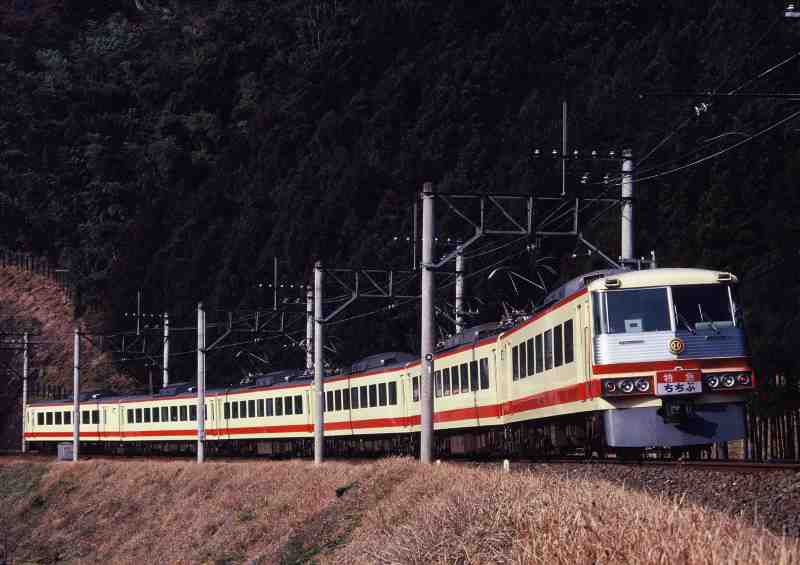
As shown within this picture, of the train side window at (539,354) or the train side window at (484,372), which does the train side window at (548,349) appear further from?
the train side window at (484,372)

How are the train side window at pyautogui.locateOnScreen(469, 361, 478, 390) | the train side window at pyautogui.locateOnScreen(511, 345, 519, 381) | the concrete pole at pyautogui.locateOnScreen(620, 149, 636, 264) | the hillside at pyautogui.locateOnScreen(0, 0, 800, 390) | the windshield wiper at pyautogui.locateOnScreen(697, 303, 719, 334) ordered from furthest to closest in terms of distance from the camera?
the hillside at pyautogui.locateOnScreen(0, 0, 800, 390) → the train side window at pyautogui.locateOnScreen(469, 361, 478, 390) → the concrete pole at pyautogui.locateOnScreen(620, 149, 636, 264) → the train side window at pyautogui.locateOnScreen(511, 345, 519, 381) → the windshield wiper at pyautogui.locateOnScreen(697, 303, 719, 334)

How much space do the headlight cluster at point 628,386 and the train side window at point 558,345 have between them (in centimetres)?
260

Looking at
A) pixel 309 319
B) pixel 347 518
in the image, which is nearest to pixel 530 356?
pixel 347 518

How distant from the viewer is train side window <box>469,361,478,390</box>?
106 ft

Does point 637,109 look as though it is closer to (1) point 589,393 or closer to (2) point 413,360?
(2) point 413,360

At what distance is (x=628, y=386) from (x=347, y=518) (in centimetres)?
653

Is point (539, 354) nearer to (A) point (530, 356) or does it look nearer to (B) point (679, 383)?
(A) point (530, 356)

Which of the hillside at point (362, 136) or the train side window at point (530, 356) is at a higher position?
the hillside at point (362, 136)

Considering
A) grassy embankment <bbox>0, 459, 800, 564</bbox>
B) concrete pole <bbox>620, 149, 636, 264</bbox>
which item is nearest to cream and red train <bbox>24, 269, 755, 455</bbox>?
grassy embankment <bbox>0, 459, 800, 564</bbox>

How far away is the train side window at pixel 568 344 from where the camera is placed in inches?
893

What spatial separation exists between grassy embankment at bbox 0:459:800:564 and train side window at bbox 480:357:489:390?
3408mm

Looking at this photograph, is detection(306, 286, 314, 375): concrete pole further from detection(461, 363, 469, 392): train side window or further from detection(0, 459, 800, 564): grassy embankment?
detection(461, 363, 469, 392): train side window

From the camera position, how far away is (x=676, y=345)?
2086 cm

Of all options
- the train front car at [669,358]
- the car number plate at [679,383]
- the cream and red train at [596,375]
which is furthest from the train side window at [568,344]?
the car number plate at [679,383]
